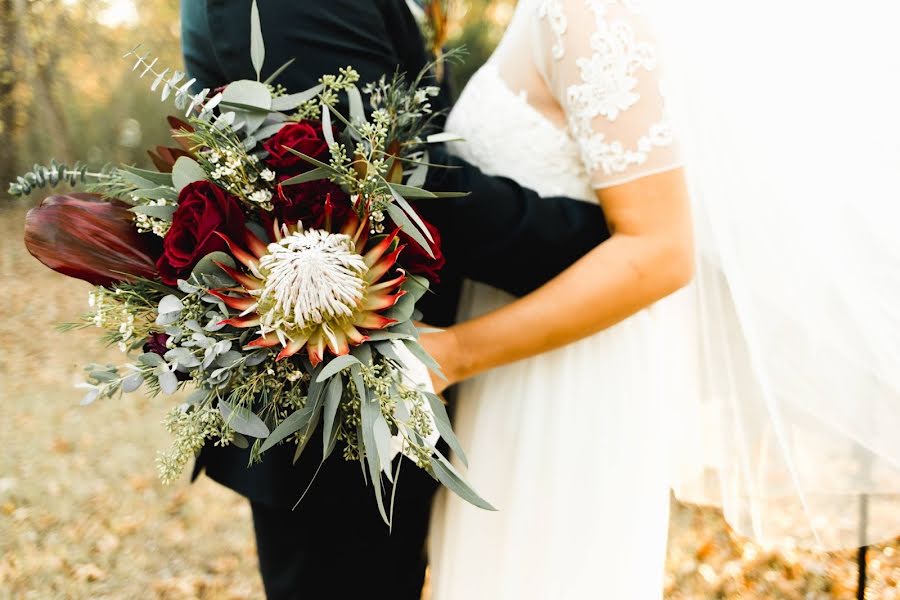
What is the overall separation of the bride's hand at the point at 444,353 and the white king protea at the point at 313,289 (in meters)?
0.29

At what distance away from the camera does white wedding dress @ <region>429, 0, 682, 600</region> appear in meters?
1.49

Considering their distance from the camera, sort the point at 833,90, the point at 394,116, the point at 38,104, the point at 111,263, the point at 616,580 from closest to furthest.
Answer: the point at 111,263 → the point at 394,116 → the point at 833,90 → the point at 616,580 → the point at 38,104

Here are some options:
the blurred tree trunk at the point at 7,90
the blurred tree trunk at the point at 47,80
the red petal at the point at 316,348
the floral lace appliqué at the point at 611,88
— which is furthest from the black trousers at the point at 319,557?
the blurred tree trunk at the point at 7,90

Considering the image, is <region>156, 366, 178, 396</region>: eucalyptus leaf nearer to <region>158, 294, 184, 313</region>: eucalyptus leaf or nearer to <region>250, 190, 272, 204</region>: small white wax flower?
<region>158, 294, 184, 313</region>: eucalyptus leaf

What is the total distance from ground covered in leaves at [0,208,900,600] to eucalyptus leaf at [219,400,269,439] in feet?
9.86

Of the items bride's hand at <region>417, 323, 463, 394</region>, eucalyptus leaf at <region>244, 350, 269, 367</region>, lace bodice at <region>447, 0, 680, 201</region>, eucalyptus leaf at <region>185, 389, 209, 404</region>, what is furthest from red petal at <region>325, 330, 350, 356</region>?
lace bodice at <region>447, 0, 680, 201</region>

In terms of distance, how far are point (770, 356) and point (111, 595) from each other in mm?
3547

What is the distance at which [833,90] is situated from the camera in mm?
1483

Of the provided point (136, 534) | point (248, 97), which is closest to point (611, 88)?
point (248, 97)

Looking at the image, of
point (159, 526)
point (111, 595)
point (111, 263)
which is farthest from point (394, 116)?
point (159, 526)

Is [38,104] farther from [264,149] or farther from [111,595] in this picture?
[264,149]

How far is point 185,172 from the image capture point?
1.17m

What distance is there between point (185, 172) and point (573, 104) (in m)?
0.72

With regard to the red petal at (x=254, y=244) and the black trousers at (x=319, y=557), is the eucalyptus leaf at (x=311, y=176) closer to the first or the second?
the red petal at (x=254, y=244)
